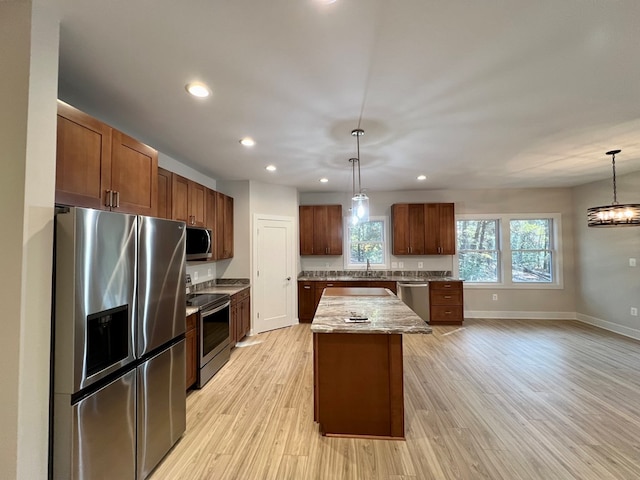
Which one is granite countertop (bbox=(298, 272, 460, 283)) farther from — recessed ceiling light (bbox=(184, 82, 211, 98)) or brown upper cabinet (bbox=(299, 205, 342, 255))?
recessed ceiling light (bbox=(184, 82, 211, 98))

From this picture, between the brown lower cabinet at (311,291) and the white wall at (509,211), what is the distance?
1.01 meters

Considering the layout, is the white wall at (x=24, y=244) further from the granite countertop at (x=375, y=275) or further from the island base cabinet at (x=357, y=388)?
the granite countertop at (x=375, y=275)

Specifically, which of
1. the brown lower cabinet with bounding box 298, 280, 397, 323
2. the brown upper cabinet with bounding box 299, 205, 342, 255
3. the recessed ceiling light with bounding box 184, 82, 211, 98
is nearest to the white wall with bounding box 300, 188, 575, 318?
the brown upper cabinet with bounding box 299, 205, 342, 255

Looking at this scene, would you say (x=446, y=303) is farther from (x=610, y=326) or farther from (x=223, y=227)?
(x=223, y=227)

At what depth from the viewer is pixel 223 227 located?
427cm

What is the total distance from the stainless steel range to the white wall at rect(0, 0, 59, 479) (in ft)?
5.23

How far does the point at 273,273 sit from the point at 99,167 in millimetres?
3423

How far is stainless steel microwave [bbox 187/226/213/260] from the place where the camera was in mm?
3154

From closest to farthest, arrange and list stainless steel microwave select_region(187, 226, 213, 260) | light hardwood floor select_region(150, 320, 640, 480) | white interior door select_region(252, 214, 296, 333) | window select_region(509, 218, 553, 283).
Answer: light hardwood floor select_region(150, 320, 640, 480) < stainless steel microwave select_region(187, 226, 213, 260) < white interior door select_region(252, 214, 296, 333) < window select_region(509, 218, 553, 283)

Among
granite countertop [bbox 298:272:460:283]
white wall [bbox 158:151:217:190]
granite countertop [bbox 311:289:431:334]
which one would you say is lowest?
granite countertop [bbox 298:272:460:283]

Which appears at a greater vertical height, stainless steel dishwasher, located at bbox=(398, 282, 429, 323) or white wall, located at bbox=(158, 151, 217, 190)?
white wall, located at bbox=(158, 151, 217, 190)

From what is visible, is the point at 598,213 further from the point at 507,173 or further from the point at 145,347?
the point at 145,347

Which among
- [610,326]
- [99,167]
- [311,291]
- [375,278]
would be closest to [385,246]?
[375,278]

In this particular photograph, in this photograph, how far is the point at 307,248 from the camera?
567cm
